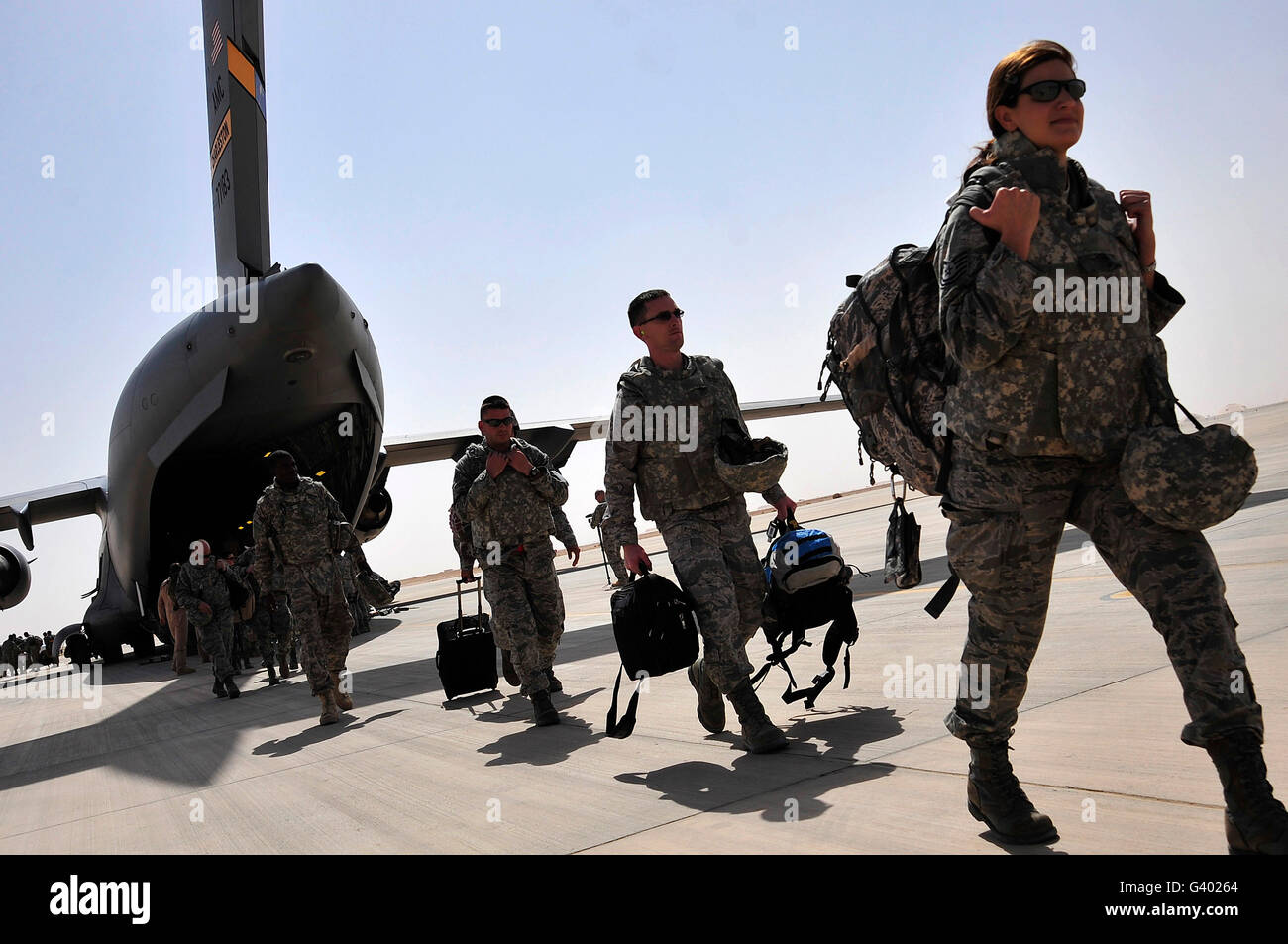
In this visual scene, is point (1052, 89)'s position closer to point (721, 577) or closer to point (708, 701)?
point (721, 577)

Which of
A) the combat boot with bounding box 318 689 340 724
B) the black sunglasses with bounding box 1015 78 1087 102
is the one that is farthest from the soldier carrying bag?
the combat boot with bounding box 318 689 340 724

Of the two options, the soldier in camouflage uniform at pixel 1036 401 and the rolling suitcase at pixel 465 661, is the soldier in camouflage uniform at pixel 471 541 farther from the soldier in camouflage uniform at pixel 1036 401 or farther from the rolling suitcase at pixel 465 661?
the soldier in camouflage uniform at pixel 1036 401

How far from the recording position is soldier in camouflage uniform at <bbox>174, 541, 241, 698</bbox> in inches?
430

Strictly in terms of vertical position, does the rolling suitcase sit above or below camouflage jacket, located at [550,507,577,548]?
below

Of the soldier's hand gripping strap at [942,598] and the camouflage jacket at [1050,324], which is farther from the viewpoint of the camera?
the soldier's hand gripping strap at [942,598]

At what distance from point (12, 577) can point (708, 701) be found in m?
15.2

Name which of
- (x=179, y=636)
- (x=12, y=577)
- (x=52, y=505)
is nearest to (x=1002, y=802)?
(x=179, y=636)

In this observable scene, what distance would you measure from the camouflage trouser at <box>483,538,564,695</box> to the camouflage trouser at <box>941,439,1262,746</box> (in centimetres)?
378

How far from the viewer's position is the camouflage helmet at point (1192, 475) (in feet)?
7.61

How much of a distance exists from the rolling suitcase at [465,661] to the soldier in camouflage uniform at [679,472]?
2.79 meters

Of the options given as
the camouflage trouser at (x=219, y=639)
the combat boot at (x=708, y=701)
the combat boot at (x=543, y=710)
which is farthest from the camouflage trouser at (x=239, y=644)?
the combat boot at (x=708, y=701)

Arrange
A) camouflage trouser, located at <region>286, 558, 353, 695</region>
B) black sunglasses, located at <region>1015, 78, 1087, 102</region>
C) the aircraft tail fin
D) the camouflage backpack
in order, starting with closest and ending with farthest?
black sunglasses, located at <region>1015, 78, 1087, 102</region> < the camouflage backpack < camouflage trouser, located at <region>286, 558, 353, 695</region> < the aircraft tail fin

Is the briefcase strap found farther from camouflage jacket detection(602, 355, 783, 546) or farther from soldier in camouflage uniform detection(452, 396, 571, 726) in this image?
soldier in camouflage uniform detection(452, 396, 571, 726)
